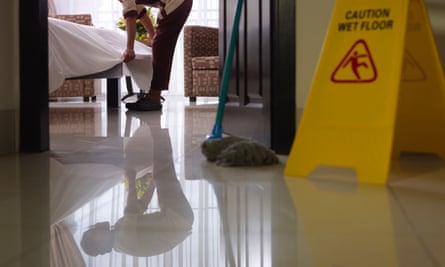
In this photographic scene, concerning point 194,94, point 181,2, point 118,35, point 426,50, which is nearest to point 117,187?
point 426,50

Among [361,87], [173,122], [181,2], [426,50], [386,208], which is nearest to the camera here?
[386,208]

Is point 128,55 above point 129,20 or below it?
below

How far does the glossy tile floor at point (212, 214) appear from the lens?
29.7 inches

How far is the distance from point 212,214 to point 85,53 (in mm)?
3099

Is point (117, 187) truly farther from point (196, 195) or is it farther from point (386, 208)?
point (386, 208)

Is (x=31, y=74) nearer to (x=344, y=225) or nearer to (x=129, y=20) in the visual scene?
(x=344, y=225)

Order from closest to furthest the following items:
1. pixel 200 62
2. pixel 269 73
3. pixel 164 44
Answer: pixel 269 73
pixel 164 44
pixel 200 62

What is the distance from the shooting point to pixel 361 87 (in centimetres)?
143

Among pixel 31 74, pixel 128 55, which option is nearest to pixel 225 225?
pixel 31 74

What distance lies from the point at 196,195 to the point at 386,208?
367 mm

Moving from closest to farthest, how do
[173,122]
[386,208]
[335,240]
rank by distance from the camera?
[335,240] → [386,208] → [173,122]

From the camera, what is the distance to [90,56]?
12.9 ft

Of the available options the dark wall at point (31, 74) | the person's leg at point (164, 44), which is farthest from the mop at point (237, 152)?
the person's leg at point (164, 44)

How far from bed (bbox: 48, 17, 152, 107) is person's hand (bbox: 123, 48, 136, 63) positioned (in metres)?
0.04
